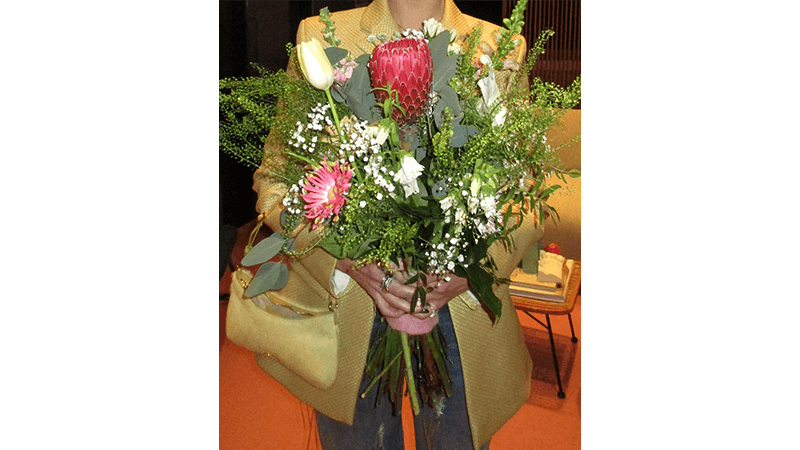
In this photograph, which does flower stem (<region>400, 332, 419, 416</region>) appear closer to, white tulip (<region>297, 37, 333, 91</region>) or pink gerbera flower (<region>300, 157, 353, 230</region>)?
pink gerbera flower (<region>300, 157, 353, 230</region>)

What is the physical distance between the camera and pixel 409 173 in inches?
32.5

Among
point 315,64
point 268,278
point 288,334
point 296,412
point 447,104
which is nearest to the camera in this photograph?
point 315,64

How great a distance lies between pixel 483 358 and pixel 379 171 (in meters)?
0.55

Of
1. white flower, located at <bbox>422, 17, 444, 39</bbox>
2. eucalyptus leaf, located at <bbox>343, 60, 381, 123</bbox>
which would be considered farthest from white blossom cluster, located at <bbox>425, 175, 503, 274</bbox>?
Result: white flower, located at <bbox>422, 17, 444, 39</bbox>

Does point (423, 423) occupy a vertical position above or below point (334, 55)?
below

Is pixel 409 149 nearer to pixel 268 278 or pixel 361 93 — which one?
pixel 361 93

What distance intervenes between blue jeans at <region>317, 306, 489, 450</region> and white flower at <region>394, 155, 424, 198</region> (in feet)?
1.32

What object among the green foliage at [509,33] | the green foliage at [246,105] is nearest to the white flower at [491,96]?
the green foliage at [509,33]

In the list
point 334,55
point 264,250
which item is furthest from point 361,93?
point 264,250

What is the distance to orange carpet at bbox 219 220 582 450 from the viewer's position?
241 centimetres

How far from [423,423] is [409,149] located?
0.64 m

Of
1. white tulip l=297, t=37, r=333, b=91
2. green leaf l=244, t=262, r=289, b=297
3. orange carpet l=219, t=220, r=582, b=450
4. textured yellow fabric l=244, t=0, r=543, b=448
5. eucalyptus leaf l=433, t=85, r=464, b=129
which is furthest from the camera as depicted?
orange carpet l=219, t=220, r=582, b=450

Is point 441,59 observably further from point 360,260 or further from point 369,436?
point 369,436

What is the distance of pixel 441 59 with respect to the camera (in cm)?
93
